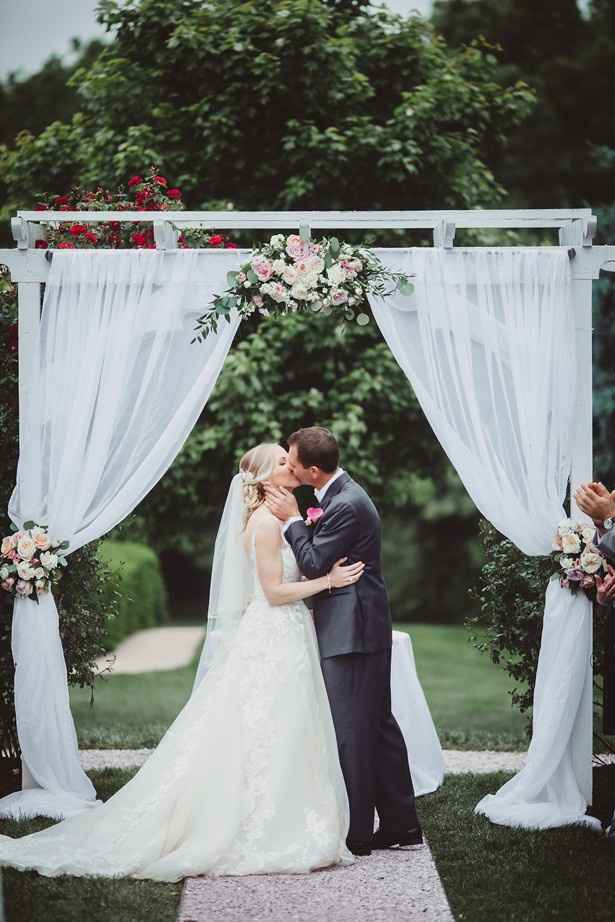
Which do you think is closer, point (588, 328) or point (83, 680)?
→ point (588, 328)

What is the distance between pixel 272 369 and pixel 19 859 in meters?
5.99

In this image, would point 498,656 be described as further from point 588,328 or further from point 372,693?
point 588,328

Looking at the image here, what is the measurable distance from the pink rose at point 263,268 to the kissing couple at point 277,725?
82 centimetres

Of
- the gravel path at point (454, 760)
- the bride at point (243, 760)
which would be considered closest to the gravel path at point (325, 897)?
the bride at point (243, 760)

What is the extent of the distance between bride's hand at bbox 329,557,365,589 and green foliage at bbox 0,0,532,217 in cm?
549

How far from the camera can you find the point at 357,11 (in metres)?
11.0

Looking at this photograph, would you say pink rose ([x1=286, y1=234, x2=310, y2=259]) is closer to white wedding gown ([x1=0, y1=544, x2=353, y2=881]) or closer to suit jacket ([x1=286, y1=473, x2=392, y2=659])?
suit jacket ([x1=286, y1=473, x2=392, y2=659])

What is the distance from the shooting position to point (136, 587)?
15.6 metres

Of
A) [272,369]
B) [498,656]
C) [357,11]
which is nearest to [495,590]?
[498,656]

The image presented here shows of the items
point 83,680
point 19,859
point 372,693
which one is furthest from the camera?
point 83,680

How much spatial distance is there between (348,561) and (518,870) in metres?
1.46

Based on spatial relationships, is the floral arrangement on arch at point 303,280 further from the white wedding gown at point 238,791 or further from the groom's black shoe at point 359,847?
the groom's black shoe at point 359,847

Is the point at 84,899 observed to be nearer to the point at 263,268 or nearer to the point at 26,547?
the point at 26,547

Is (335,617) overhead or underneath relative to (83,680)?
overhead
